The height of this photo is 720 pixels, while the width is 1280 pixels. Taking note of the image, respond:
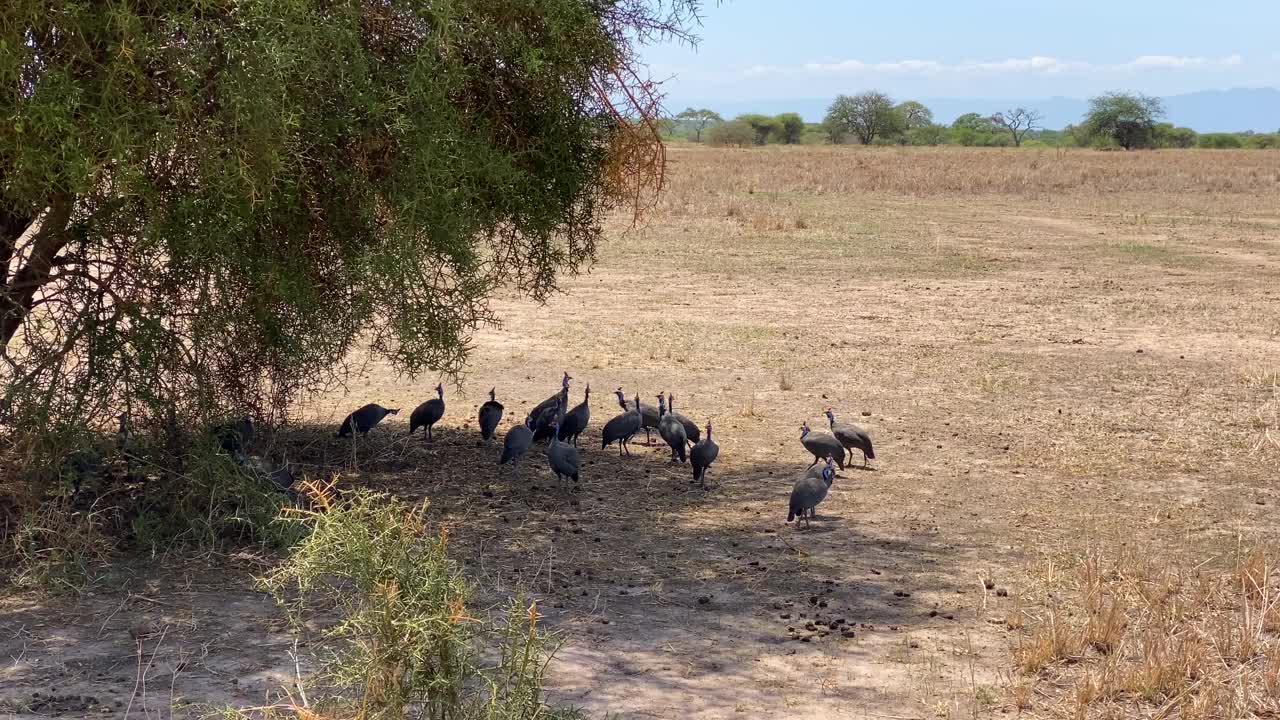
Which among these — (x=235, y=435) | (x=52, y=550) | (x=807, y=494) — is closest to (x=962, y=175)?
(x=807, y=494)

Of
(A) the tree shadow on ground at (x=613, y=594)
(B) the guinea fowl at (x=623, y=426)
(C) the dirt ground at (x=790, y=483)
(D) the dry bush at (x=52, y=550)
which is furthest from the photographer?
(B) the guinea fowl at (x=623, y=426)

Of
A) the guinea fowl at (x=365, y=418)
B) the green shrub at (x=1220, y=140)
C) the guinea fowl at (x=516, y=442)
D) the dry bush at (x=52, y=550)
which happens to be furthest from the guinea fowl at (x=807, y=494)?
the green shrub at (x=1220, y=140)

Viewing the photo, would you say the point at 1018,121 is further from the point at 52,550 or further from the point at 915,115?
the point at 52,550

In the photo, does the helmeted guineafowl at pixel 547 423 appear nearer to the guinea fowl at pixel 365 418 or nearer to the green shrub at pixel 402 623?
the guinea fowl at pixel 365 418

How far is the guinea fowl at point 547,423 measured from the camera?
1015 cm

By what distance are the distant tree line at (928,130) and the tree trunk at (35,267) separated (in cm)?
7787

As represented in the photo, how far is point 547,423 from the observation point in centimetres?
1020

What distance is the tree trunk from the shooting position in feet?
24.3

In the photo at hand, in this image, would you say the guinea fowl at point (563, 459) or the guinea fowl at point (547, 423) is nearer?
the guinea fowl at point (563, 459)

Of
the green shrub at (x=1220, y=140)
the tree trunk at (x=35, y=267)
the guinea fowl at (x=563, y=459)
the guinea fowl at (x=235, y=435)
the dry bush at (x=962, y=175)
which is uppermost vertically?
the green shrub at (x=1220, y=140)

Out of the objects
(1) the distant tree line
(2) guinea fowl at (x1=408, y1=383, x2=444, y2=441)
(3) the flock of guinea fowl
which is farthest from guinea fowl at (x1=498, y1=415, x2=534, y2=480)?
(1) the distant tree line

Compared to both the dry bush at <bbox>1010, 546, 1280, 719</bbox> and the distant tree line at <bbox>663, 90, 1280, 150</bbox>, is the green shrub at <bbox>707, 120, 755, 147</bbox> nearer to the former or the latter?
the distant tree line at <bbox>663, 90, 1280, 150</bbox>

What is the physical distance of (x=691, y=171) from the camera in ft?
147

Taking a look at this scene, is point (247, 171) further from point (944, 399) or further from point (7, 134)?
point (944, 399)
